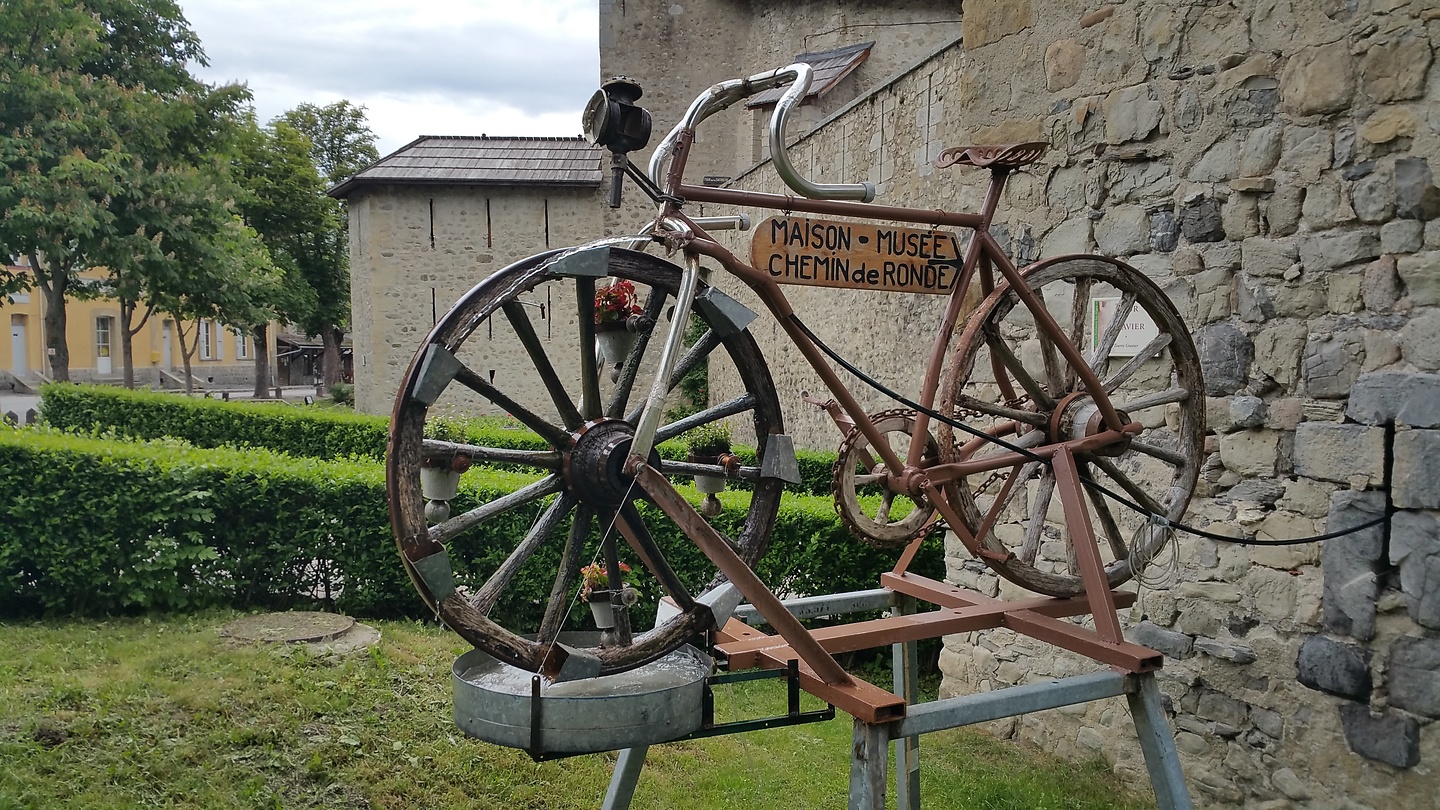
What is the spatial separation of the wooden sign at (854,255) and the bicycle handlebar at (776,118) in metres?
0.08

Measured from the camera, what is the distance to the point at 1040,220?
4.18m

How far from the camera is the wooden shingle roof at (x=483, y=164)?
17.0 metres

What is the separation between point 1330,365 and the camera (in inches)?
124

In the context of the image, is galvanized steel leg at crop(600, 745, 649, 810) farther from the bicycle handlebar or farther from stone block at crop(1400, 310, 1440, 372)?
stone block at crop(1400, 310, 1440, 372)

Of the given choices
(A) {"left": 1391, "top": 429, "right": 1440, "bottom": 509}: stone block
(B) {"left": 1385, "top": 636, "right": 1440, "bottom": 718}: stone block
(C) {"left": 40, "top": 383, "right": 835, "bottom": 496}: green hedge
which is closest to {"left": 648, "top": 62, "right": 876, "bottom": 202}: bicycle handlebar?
(A) {"left": 1391, "top": 429, "right": 1440, "bottom": 509}: stone block

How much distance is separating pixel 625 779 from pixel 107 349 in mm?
34673

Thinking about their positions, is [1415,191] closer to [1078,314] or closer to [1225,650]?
[1078,314]

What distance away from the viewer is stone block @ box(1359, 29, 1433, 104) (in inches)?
114

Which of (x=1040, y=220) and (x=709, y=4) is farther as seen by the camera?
(x=709, y=4)

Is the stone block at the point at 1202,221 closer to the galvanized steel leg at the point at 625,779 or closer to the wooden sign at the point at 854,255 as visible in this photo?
the wooden sign at the point at 854,255

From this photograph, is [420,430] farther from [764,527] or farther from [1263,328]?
[1263,328]

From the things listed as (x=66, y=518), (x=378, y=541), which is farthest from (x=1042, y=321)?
(x=66, y=518)

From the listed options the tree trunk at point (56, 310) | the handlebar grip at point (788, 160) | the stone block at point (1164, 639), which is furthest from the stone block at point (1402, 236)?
the tree trunk at point (56, 310)

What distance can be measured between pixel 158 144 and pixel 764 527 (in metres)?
15.5
